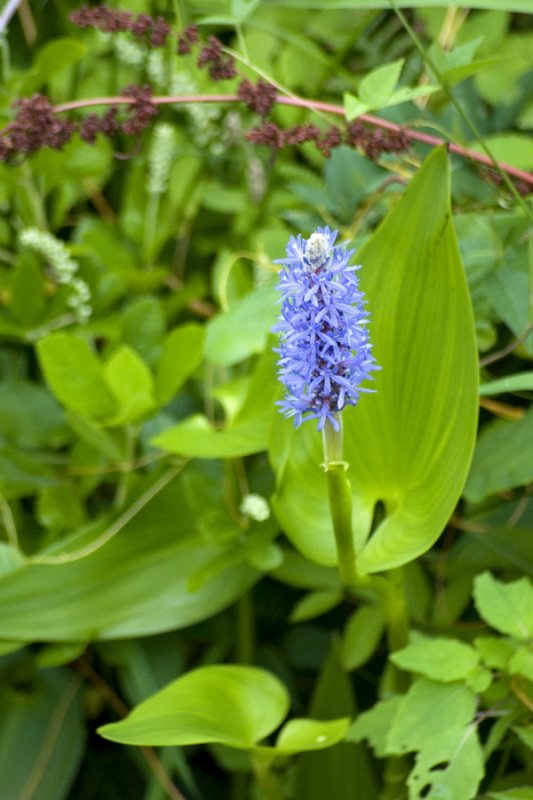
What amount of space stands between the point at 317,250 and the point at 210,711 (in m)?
0.33

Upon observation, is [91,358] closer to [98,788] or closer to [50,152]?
[50,152]

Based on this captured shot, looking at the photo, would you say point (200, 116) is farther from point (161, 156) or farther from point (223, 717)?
point (223, 717)

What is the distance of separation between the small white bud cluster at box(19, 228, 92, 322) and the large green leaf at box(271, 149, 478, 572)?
0.29 meters

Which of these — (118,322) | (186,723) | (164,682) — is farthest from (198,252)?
(186,723)

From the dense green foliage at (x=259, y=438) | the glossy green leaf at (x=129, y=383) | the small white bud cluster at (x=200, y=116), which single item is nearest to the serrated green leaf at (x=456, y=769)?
the dense green foliage at (x=259, y=438)

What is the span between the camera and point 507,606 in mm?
518

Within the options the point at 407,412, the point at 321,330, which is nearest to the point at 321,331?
the point at 321,330

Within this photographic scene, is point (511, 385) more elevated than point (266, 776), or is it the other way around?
point (511, 385)

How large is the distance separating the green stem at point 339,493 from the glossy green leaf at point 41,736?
39 cm

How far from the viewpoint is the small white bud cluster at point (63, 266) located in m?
0.73

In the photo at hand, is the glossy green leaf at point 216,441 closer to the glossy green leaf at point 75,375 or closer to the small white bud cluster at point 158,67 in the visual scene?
the glossy green leaf at point 75,375

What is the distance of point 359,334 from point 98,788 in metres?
0.65

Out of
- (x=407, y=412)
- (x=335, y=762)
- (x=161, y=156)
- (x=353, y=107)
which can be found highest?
(x=161, y=156)

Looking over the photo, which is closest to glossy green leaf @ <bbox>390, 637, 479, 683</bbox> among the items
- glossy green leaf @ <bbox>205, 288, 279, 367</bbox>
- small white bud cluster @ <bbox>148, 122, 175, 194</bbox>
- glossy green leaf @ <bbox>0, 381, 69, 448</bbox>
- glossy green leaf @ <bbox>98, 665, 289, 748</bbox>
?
glossy green leaf @ <bbox>98, 665, 289, 748</bbox>
